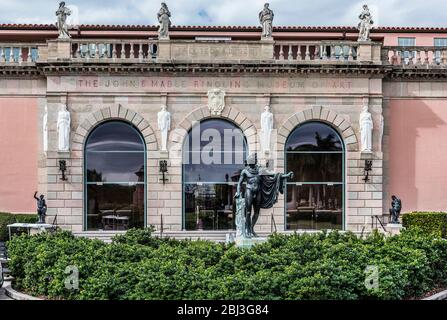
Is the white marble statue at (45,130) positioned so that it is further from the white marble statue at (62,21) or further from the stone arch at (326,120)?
the stone arch at (326,120)

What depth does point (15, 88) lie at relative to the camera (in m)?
24.5

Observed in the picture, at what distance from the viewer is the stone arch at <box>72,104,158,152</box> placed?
Answer: 936 inches

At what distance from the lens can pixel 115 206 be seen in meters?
24.1

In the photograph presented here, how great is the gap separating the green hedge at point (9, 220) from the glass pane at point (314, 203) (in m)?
11.3

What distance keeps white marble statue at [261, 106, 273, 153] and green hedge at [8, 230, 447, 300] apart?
8.59 metres

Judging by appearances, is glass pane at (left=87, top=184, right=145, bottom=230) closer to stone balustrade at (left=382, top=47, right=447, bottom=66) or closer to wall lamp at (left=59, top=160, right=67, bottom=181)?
wall lamp at (left=59, top=160, right=67, bottom=181)

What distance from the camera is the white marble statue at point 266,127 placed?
78.2ft

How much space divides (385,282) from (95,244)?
7743mm

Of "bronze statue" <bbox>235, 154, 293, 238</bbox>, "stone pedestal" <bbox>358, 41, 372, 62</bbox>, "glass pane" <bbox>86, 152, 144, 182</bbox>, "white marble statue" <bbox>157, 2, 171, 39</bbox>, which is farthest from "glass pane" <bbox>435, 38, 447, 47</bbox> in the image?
"bronze statue" <bbox>235, 154, 293, 238</bbox>

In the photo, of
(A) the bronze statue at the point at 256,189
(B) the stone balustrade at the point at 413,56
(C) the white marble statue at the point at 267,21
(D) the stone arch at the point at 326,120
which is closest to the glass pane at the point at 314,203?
(D) the stone arch at the point at 326,120

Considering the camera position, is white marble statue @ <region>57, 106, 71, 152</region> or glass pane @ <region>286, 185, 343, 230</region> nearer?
white marble statue @ <region>57, 106, 71, 152</region>

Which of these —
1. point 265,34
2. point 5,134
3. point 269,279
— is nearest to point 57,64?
point 5,134

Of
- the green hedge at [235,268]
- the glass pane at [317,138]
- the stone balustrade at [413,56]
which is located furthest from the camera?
the stone balustrade at [413,56]

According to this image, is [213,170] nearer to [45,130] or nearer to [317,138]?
[317,138]
